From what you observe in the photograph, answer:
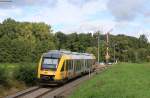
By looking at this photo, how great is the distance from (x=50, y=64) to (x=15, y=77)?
3244 millimetres

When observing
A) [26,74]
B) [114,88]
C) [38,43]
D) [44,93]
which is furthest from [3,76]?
[38,43]

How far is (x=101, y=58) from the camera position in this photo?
493ft

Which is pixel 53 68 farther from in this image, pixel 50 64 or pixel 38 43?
pixel 38 43

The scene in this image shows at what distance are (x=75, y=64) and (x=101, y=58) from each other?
103m

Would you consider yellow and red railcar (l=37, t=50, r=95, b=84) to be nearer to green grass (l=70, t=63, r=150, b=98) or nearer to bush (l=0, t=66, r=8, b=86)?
green grass (l=70, t=63, r=150, b=98)

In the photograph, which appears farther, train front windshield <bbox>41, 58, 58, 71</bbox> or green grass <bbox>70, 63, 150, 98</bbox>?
train front windshield <bbox>41, 58, 58, 71</bbox>

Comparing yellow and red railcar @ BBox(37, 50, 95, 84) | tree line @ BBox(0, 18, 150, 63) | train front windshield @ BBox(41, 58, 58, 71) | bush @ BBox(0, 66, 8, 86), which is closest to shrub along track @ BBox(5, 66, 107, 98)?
bush @ BBox(0, 66, 8, 86)

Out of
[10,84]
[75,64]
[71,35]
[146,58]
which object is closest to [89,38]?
[71,35]

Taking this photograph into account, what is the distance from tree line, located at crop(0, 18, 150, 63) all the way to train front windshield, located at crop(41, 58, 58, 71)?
67.1 m

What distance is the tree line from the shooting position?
423 ft

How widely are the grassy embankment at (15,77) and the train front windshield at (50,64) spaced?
2180 mm

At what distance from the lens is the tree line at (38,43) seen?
129m

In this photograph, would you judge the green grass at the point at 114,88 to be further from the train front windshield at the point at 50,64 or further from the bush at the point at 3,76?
the bush at the point at 3,76

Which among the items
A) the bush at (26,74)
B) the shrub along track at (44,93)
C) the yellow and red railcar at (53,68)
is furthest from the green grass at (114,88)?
the bush at (26,74)
